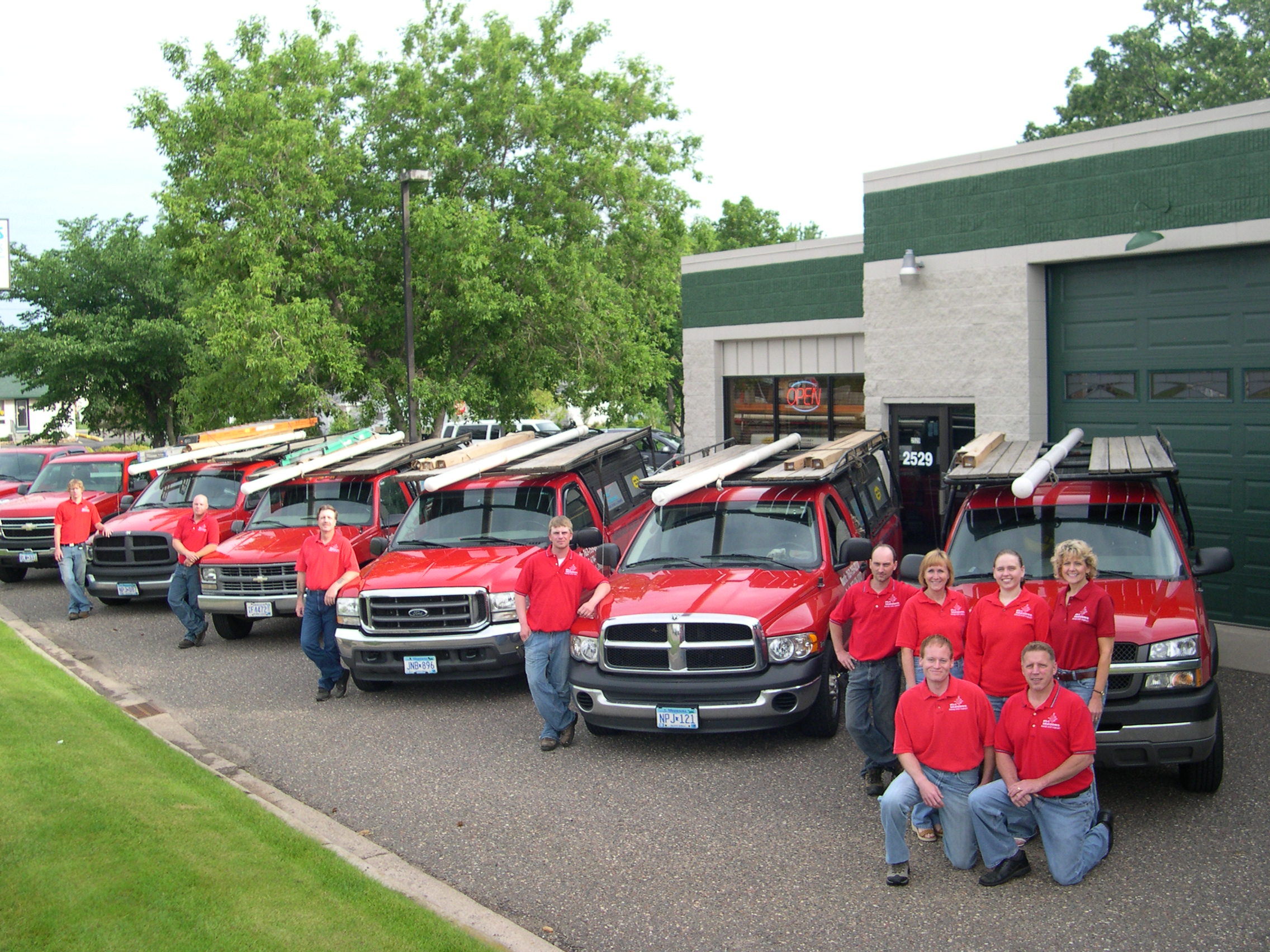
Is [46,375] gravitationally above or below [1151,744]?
above

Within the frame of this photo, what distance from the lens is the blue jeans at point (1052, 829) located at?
5.72 m

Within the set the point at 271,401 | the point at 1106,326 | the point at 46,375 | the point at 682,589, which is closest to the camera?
the point at 682,589

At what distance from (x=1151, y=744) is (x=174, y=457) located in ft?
42.8

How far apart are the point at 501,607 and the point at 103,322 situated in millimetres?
25099

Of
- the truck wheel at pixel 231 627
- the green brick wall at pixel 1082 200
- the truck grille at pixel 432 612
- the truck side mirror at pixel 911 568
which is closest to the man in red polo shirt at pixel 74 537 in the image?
the truck wheel at pixel 231 627

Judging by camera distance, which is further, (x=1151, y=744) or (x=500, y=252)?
(x=500, y=252)

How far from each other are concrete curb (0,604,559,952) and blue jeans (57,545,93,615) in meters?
4.68

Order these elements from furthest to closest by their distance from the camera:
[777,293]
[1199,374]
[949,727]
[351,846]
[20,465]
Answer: [20,465]
[777,293]
[1199,374]
[351,846]
[949,727]

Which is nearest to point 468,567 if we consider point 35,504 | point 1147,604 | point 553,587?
point 553,587

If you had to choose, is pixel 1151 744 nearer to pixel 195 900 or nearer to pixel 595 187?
pixel 195 900

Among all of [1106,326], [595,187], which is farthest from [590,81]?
[1106,326]

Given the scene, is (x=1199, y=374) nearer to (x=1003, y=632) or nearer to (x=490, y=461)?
(x=1003, y=632)

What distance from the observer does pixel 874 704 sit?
7.25m

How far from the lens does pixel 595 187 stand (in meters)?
23.2
